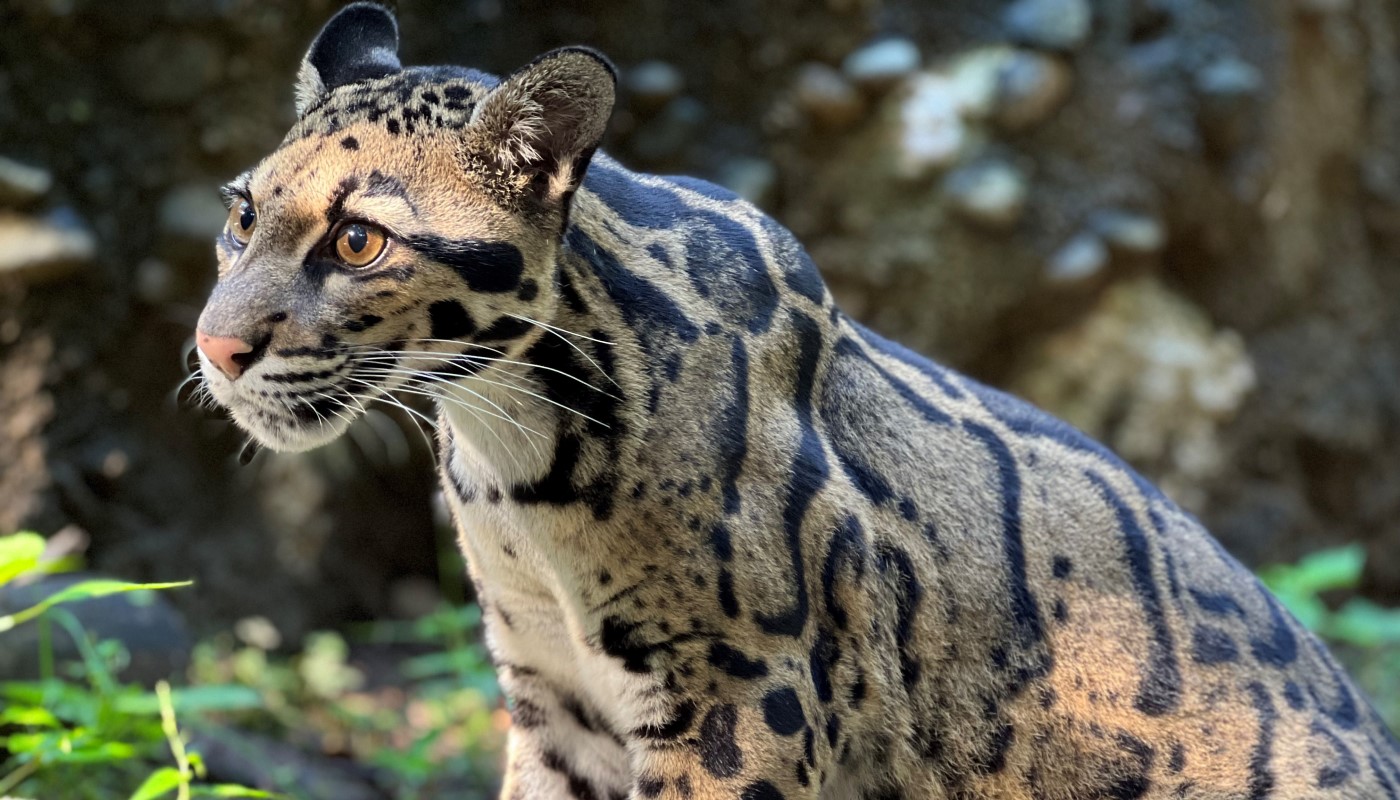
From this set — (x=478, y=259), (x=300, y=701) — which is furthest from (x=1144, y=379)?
(x=478, y=259)

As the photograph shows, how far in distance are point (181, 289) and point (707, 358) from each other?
12.8ft

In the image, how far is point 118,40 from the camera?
5.67m

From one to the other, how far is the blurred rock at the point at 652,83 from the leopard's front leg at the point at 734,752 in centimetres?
447

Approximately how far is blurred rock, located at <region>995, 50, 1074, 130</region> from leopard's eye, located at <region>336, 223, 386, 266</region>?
489cm

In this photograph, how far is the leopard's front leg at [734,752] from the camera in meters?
2.92

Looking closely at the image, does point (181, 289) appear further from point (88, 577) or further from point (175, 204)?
point (88, 577)

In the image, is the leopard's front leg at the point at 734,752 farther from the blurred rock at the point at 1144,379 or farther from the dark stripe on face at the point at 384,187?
the blurred rock at the point at 1144,379

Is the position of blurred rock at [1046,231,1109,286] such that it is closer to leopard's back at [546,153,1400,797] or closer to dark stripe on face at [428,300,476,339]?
leopard's back at [546,153,1400,797]

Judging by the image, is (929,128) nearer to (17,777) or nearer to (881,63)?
(881,63)

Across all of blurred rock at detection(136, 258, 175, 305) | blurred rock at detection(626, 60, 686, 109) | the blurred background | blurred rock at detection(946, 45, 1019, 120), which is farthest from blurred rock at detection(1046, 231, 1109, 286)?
blurred rock at detection(136, 258, 175, 305)

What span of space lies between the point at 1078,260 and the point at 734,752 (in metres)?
4.81

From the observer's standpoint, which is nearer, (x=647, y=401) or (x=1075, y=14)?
(x=647, y=401)

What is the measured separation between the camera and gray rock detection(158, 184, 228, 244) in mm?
5934

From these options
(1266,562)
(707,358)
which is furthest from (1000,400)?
(1266,562)
